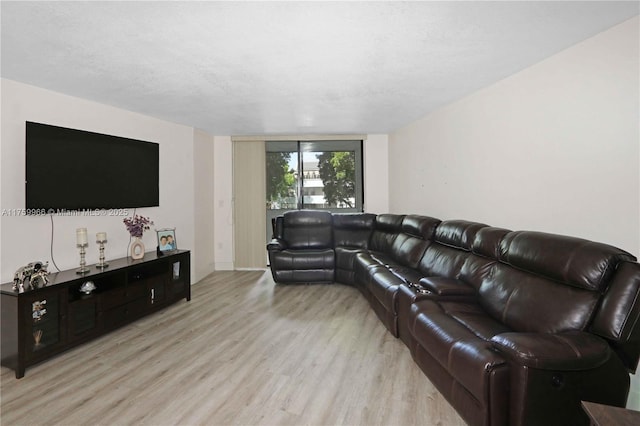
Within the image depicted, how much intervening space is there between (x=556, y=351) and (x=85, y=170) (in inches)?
160

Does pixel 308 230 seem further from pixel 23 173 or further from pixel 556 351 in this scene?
pixel 556 351

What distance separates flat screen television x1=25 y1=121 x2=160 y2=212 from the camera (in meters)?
2.81

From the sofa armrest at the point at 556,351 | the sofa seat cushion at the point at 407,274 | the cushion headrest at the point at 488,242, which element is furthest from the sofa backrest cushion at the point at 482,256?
the sofa armrest at the point at 556,351

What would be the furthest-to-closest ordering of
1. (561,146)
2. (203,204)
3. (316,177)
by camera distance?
(316,177) → (203,204) → (561,146)

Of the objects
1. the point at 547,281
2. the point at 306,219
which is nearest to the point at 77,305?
the point at 306,219

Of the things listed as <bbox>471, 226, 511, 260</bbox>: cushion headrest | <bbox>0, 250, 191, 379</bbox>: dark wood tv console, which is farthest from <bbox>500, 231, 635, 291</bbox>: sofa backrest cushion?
<bbox>0, 250, 191, 379</bbox>: dark wood tv console

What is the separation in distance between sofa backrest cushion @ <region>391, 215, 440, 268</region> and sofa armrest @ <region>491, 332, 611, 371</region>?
2.13m

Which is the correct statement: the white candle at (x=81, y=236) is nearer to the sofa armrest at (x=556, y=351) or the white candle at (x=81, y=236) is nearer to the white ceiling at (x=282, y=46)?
the white ceiling at (x=282, y=46)

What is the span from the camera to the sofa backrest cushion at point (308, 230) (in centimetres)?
529

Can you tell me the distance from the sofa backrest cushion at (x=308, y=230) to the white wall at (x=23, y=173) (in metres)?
1.81

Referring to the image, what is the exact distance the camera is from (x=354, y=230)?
532 centimetres

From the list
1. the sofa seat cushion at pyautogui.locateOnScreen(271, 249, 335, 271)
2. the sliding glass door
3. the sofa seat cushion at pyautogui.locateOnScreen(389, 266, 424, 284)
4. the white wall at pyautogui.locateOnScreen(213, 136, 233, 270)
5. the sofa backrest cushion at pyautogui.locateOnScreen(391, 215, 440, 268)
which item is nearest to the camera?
the sofa seat cushion at pyautogui.locateOnScreen(389, 266, 424, 284)

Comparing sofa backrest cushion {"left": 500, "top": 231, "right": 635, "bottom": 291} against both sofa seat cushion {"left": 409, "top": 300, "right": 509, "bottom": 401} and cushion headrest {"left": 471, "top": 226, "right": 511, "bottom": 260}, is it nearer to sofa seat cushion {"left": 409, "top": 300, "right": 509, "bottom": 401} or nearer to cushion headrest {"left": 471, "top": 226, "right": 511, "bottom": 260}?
cushion headrest {"left": 471, "top": 226, "right": 511, "bottom": 260}

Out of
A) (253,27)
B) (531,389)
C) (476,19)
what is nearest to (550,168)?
(476,19)
